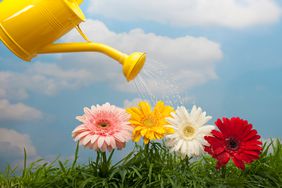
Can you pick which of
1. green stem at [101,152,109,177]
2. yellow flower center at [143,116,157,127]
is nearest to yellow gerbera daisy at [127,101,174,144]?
yellow flower center at [143,116,157,127]

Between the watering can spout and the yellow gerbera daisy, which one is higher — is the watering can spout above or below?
above

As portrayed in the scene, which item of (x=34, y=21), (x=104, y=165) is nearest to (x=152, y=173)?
(x=104, y=165)

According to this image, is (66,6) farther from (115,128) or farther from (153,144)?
(153,144)

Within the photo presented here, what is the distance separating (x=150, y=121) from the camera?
1393 mm

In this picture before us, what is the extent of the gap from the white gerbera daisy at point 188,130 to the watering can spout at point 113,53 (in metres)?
0.19

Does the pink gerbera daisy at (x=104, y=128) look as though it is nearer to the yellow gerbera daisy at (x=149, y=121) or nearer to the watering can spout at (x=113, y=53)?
the yellow gerbera daisy at (x=149, y=121)

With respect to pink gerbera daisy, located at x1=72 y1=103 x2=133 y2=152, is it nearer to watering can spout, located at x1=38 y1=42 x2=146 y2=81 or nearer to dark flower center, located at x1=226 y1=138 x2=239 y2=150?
watering can spout, located at x1=38 y1=42 x2=146 y2=81

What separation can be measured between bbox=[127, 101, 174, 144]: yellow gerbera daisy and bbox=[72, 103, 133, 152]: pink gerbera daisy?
0.10 feet

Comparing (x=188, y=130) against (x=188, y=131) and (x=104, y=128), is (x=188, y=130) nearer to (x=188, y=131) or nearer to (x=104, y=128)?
(x=188, y=131)

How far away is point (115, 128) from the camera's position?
52.6 inches

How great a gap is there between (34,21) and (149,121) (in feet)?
1.70

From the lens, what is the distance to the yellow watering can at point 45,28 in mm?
1407

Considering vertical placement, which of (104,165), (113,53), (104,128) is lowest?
(104,165)

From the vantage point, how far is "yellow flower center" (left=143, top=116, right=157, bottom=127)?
1386 millimetres
